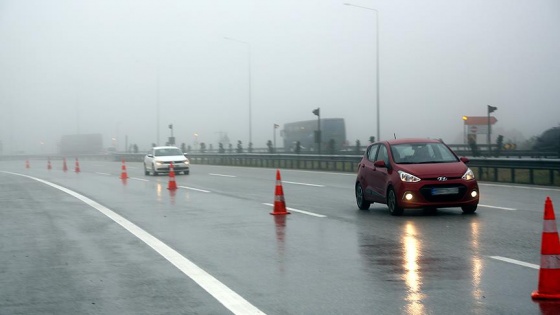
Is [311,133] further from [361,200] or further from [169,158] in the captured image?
[361,200]

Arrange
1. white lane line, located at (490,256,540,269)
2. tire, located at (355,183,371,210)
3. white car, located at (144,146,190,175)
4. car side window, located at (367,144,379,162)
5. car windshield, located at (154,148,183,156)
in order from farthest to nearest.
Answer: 1. car windshield, located at (154,148,183,156)
2. white car, located at (144,146,190,175)
3. tire, located at (355,183,371,210)
4. car side window, located at (367,144,379,162)
5. white lane line, located at (490,256,540,269)

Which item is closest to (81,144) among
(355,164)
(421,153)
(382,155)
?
(355,164)

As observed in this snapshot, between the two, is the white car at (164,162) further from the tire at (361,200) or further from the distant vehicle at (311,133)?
the distant vehicle at (311,133)

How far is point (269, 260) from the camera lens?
992 centimetres

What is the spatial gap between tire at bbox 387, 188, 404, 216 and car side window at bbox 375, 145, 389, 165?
0.74 m

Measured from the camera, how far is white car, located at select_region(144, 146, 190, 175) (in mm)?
37312

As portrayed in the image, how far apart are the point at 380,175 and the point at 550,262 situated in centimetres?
841

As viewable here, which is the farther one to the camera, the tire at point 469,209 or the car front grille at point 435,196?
the tire at point 469,209

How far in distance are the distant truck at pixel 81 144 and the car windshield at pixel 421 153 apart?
8418cm

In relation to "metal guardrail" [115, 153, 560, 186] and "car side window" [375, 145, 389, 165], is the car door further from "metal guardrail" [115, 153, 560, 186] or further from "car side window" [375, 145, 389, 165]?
"metal guardrail" [115, 153, 560, 186]

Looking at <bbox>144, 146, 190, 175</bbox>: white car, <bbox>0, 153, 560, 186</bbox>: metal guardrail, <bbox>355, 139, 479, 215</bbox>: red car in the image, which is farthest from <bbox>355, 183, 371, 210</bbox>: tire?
<bbox>144, 146, 190, 175</bbox>: white car

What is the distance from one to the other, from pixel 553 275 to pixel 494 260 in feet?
7.78

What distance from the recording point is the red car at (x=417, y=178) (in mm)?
14523

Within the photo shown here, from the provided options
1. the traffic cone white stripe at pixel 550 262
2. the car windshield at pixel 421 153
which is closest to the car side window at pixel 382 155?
the car windshield at pixel 421 153
